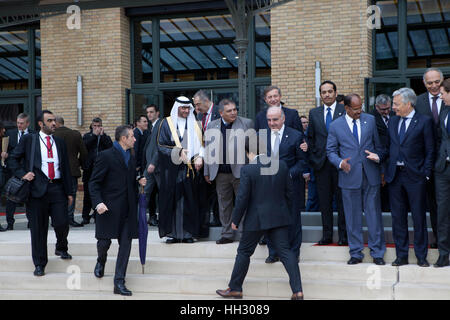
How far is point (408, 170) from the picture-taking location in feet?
20.9

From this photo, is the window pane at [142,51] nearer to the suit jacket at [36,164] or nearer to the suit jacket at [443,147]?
the suit jacket at [36,164]

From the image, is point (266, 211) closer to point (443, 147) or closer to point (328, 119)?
point (328, 119)

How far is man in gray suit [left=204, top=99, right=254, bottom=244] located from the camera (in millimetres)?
7328

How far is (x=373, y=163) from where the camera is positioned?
666 centimetres

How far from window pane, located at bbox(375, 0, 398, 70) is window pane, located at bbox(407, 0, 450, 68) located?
0.87 feet

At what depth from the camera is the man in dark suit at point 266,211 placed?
19.1 feet

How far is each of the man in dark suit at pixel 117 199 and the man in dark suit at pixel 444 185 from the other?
3.26 metres

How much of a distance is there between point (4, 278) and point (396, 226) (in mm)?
4796

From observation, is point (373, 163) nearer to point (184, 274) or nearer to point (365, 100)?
point (184, 274)

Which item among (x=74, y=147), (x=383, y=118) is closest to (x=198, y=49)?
(x=74, y=147)

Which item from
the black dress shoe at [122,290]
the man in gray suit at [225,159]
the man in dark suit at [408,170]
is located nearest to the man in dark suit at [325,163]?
the man in dark suit at [408,170]

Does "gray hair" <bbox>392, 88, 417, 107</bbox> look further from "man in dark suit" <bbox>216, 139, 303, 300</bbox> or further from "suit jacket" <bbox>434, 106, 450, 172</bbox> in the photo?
"man in dark suit" <bbox>216, 139, 303, 300</bbox>

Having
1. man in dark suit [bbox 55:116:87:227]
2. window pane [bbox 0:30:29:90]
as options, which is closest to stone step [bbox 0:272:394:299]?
man in dark suit [bbox 55:116:87:227]

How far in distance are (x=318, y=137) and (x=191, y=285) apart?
2.37 meters
